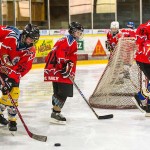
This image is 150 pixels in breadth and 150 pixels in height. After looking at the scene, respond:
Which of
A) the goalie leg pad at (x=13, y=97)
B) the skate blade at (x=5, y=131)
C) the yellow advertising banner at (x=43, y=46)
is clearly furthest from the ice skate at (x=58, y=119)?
the yellow advertising banner at (x=43, y=46)

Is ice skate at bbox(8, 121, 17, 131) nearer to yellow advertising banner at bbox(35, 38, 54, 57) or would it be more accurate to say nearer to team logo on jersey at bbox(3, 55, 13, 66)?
team logo on jersey at bbox(3, 55, 13, 66)

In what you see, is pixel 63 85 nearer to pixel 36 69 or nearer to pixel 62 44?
pixel 62 44

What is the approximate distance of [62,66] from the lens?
3.81 meters

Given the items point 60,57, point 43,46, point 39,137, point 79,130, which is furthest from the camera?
point 43,46

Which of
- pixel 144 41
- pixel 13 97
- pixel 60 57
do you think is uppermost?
pixel 144 41

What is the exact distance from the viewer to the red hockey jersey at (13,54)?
3.35 m

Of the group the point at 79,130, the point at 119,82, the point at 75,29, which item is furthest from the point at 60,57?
the point at 119,82

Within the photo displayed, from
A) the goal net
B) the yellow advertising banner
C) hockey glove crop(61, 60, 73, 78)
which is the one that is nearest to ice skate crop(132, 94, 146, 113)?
the goal net

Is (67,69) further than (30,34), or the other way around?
(67,69)

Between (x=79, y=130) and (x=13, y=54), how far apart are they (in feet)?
2.66

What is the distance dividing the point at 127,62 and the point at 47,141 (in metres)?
2.22

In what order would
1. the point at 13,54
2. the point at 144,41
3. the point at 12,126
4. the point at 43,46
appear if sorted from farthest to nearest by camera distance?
the point at 43,46 < the point at 144,41 < the point at 12,126 < the point at 13,54

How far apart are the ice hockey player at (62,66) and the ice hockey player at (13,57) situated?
41 cm

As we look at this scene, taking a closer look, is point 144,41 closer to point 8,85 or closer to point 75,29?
point 75,29
